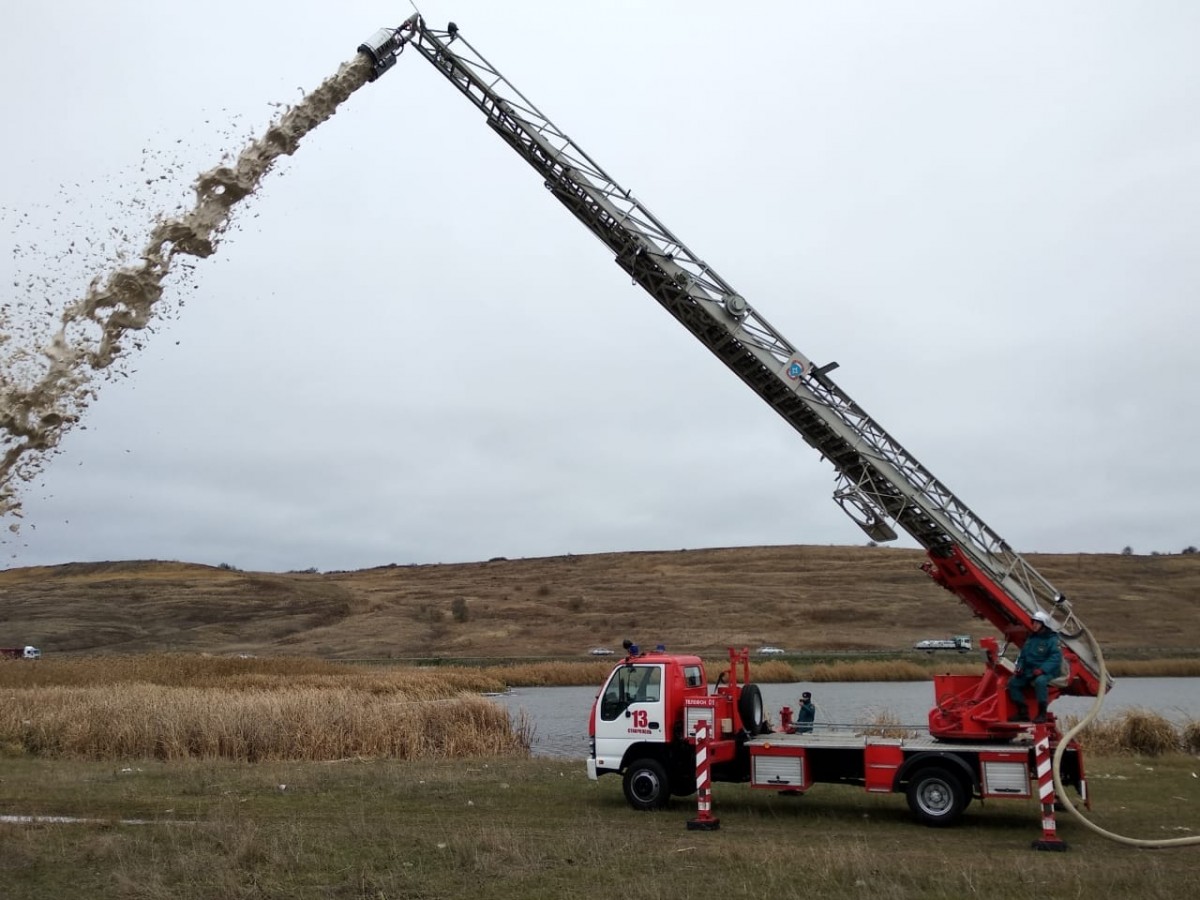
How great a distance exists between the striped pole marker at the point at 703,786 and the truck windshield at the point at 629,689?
3.86ft

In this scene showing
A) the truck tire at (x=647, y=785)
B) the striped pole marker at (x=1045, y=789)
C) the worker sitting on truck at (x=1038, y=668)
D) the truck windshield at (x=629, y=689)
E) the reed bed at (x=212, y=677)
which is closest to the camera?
the striped pole marker at (x=1045, y=789)

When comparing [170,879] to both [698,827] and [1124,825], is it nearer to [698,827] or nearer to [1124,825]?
[698,827]

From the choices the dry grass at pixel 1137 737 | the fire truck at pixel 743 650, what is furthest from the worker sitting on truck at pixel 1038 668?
the dry grass at pixel 1137 737

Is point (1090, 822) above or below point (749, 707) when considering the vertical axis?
below

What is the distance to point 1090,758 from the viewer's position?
24.0m

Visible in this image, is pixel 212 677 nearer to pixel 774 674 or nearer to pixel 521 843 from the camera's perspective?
pixel 521 843

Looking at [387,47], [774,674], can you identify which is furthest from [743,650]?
[774,674]

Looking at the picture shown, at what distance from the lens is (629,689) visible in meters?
16.7

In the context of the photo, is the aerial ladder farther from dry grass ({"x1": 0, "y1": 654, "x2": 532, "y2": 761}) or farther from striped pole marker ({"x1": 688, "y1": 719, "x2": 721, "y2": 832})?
dry grass ({"x1": 0, "y1": 654, "x2": 532, "y2": 761})

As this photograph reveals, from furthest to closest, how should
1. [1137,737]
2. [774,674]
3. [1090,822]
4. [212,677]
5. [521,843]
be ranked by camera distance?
[774,674] < [212,677] < [1137,737] < [1090,822] < [521,843]

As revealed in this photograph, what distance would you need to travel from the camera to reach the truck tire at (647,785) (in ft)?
52.6

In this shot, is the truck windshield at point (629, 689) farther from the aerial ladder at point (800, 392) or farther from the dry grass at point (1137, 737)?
the dry grass at point (1137, 737)

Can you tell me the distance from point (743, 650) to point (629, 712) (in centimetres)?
212

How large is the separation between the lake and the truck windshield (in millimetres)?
9591
